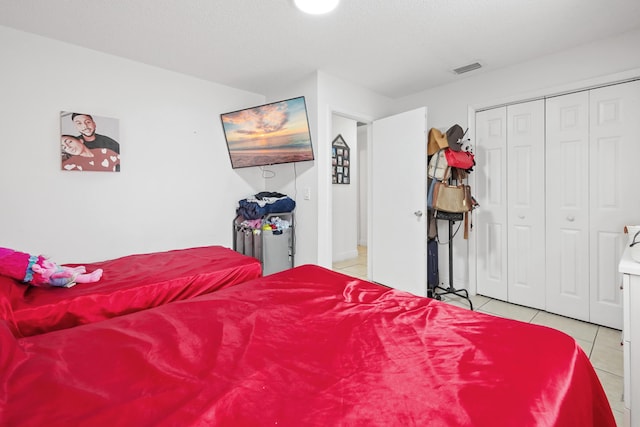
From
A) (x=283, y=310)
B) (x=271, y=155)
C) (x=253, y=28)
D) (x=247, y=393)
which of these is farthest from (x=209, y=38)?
(x=247, y=393)

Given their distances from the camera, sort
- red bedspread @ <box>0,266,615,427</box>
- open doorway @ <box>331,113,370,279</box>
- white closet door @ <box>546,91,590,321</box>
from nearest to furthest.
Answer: red bedspread @ <box>0,266,615,427</box> < white closet door @ <box>546,91,590,321</box> < open doorway @ <box>331,113,370,279</box>

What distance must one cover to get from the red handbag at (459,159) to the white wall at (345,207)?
7.41ft

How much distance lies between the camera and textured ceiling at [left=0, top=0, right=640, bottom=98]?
6.32ft

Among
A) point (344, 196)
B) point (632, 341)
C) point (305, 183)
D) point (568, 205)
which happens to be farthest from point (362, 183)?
point (632, 341)

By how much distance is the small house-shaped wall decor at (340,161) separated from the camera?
489 centimetres

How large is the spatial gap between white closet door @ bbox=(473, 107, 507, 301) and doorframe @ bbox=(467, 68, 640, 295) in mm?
46

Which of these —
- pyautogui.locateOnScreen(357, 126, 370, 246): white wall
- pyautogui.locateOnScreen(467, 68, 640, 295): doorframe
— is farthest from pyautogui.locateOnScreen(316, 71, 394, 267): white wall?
pyautogui.locateOnScreen(357, 126, 370, 246): white wall

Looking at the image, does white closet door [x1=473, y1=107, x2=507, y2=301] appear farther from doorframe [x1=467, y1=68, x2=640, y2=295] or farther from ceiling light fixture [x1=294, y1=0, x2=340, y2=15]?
ceiling light fixture [x1=294, y1=0, x2=340, y2=15]

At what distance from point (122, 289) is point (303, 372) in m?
1.27

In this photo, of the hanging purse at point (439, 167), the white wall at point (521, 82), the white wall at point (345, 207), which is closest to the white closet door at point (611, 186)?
the white wall at point (521, 82)

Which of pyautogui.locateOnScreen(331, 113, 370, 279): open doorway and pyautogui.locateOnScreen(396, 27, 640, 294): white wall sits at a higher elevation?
pyautogui.locateOnScreen(396, 27, 640, 294): white wall

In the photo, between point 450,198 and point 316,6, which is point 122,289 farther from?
point 450,198

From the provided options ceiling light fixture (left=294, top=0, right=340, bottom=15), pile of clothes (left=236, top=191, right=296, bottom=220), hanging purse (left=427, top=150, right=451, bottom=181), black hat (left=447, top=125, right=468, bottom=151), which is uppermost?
ceiling light fixture (left=294, top=0, right=340, bottom=15)

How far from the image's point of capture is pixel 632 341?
52.5 inches
